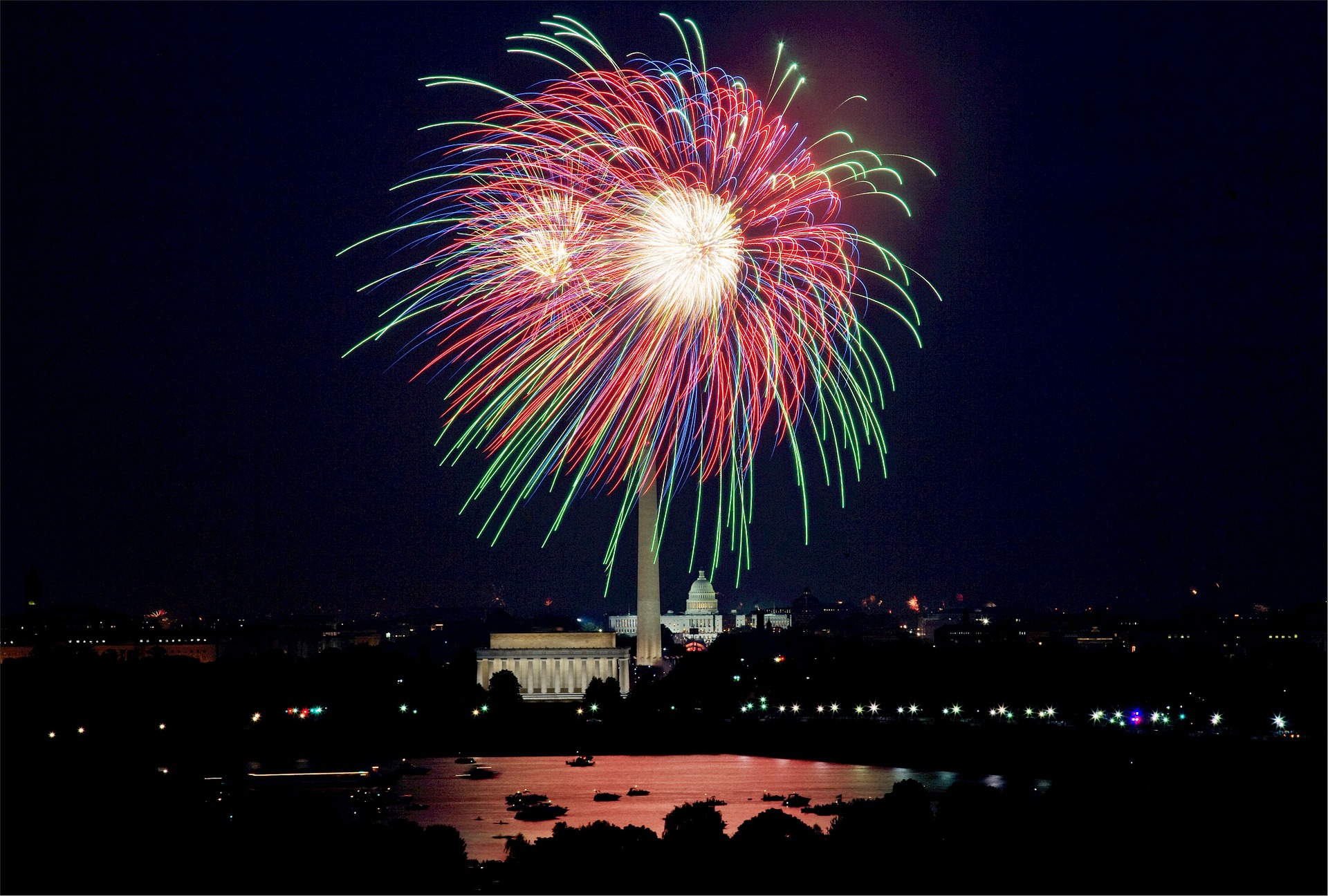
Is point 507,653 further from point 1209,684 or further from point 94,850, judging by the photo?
point 94,850

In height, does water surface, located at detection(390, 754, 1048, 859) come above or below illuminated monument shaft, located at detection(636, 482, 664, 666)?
below

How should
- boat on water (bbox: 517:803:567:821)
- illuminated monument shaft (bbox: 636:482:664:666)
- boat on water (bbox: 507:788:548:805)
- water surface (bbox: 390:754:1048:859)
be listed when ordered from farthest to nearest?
illuminated monument shaft (bbox: 636:482:664:666), boat on water (bbox: 507:788:548:805), boat on water (bbox: 517:803:567:821), water surface (bbox: 390:754:1048:859)

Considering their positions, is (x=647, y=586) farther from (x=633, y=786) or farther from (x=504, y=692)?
(x=633, y=786)

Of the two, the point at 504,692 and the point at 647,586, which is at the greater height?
the point at 647,586

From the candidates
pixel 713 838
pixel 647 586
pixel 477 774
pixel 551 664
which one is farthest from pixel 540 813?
pixel 647 586

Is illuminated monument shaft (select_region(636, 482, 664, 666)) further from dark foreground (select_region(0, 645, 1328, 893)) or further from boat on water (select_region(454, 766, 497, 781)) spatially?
dark foreground (select_region(0, 645, 1328, 893))

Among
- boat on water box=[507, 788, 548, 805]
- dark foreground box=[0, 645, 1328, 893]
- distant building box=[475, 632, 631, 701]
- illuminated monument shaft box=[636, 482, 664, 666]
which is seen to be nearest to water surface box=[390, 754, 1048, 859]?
boat on water box=[507, 788, 548, 805]

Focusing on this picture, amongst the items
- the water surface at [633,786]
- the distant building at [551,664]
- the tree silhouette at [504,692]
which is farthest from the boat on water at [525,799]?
the distant building at [551,664]
